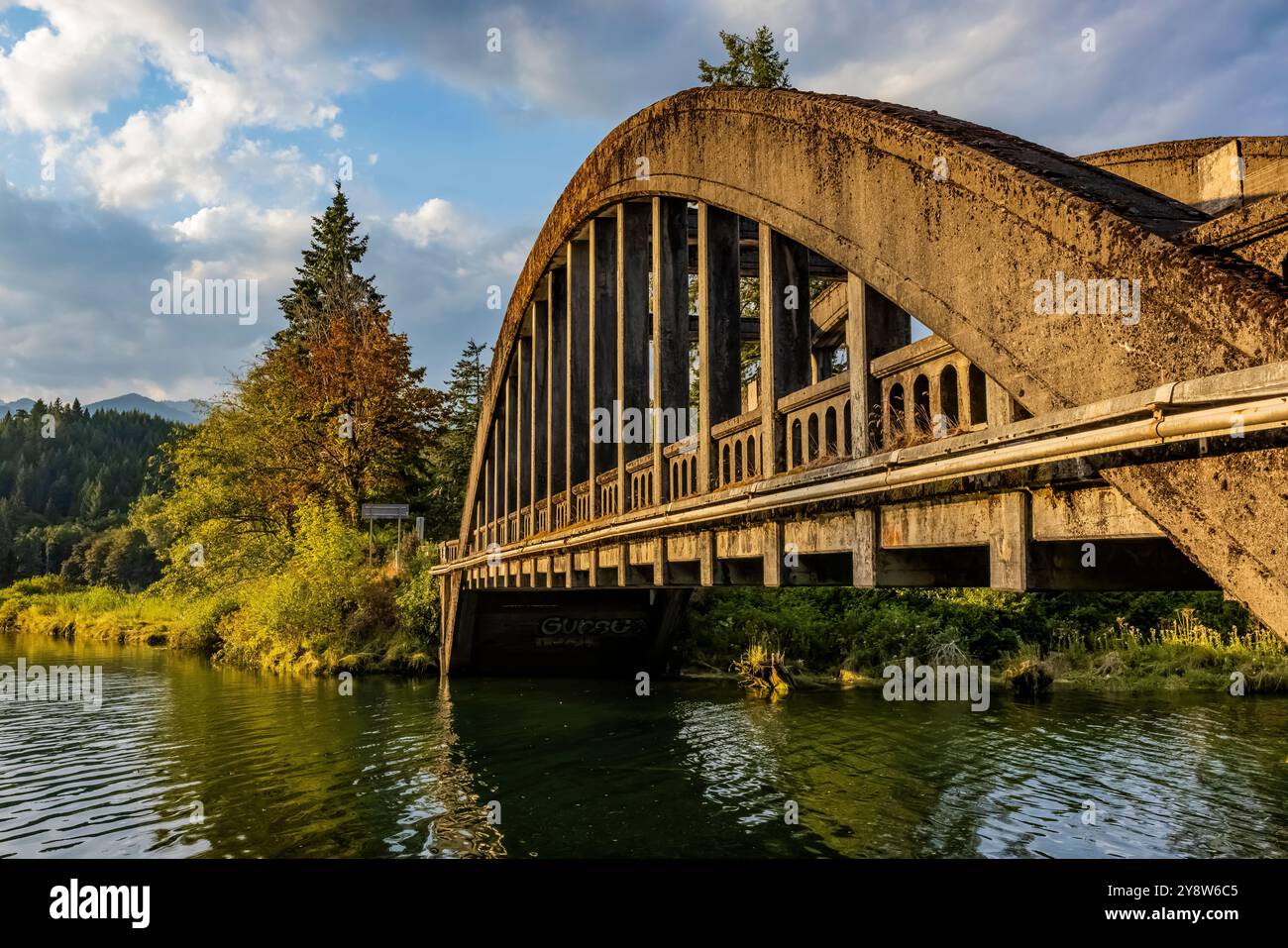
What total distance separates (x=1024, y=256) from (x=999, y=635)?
22.3 metres

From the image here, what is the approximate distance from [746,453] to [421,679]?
19500 millimetres

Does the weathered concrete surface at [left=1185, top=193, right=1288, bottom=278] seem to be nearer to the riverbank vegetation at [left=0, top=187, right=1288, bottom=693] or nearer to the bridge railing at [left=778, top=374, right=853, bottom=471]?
the bridge railing at [left=778, top=374, right=853, bottom=471]

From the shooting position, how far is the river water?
32.3ft

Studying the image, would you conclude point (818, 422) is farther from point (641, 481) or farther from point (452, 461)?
point (452, 461)

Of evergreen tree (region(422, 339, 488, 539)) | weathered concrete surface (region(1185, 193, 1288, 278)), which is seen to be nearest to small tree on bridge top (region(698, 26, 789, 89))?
evergreen tree (region(422, 339, 488, 539))

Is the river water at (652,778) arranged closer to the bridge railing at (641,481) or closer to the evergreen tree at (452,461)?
the bridge railing at (641,481)

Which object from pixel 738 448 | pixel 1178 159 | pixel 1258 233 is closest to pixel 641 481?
pixel 738 448

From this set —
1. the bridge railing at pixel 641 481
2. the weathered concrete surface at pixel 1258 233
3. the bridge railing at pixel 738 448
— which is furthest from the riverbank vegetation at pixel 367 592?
the weathered concrete surface at pixel 1258 233

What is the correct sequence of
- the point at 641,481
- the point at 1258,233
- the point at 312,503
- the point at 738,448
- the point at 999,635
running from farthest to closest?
the point at 312,503 → the point at 999,635 → the point at 641,481 → the point at 738,448 → the point at 1258,233

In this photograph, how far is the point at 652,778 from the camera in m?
12.9

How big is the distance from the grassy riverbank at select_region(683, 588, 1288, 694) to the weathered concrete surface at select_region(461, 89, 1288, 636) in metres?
16.7
